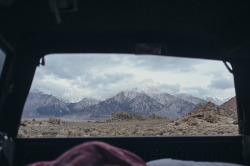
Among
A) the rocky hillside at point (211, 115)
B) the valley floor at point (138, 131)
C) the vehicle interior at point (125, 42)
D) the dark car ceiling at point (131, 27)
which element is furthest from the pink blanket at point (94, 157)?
the rocky hillside at point (211, 115)

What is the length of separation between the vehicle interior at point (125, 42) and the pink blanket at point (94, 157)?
1.08 meters

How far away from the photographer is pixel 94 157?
179 centimetres

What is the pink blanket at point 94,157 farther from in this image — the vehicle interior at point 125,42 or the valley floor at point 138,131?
the valley floor at point 138,131

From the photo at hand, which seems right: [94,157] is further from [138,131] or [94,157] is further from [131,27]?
[138,131]

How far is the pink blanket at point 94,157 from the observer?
1.69m

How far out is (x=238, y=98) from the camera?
3.66m

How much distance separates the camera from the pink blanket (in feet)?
5.54

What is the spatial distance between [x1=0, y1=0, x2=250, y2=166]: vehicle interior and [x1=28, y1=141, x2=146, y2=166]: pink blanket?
1079 mm

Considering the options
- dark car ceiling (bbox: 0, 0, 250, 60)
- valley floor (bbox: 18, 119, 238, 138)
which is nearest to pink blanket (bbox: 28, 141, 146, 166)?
dark car ceiling (bbox: 0, 0, 250, 60)

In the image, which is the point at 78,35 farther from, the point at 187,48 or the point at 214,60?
the point at 214,60

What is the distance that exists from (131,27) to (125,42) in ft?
1.19

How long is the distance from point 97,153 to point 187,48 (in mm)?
1945

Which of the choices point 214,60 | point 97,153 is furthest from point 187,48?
point 97,153

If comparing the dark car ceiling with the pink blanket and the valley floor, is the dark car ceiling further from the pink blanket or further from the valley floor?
the valley floor
